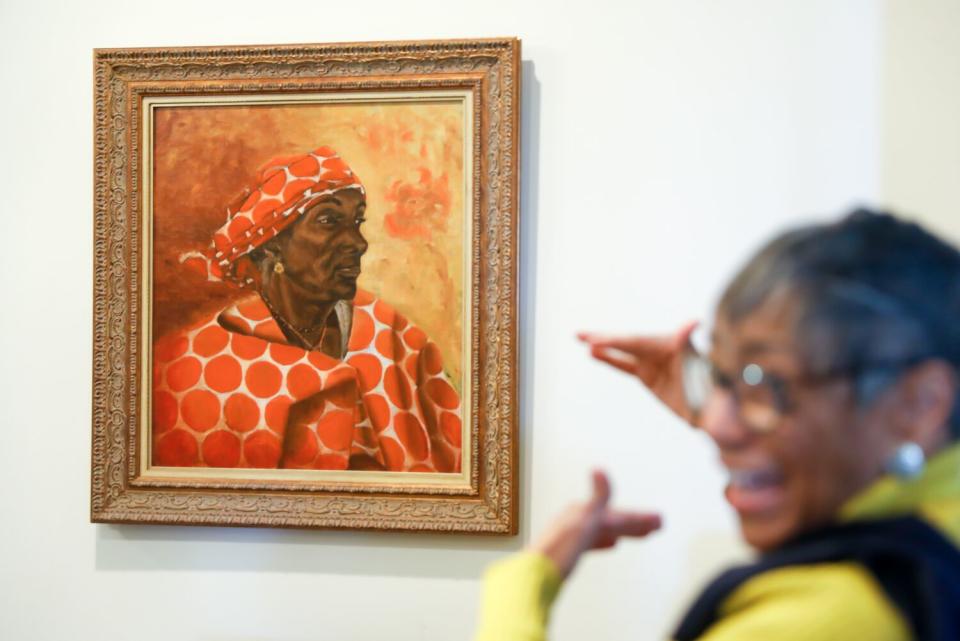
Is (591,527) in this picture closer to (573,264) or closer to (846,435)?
(846,435)

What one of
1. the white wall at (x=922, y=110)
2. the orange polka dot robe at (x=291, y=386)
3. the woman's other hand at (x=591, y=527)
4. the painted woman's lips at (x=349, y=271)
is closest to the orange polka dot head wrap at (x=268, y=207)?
the orange polka dot robe at (x=291, y=386)

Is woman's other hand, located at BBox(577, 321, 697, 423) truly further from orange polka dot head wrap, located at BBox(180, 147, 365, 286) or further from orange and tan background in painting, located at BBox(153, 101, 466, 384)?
orange polka dot head wrap, located at BBox(180, 147, 365, 286)

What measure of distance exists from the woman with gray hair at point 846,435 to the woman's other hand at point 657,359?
0.26m

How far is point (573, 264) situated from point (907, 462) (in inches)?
51.7

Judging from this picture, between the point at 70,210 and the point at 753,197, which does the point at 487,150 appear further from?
the point at 70,210

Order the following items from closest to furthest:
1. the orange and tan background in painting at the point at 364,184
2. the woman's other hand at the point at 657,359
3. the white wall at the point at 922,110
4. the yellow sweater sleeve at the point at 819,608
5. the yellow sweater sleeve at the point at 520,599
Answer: the yellow sweater sleeve at the point at 819,608 < the yellow sweater sleeve at the point at 520,599 < the woman's other hand at the point at 657,359 < the white wall at the point at 922,110 < the orange and tan background in painting at the point at 364,184

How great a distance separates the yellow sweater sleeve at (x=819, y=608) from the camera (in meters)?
0.57

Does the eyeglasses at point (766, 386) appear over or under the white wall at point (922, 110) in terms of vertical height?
under

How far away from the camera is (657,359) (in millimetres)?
929

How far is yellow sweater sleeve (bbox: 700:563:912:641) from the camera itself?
0.57 meters

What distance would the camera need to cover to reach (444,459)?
73.8 inches

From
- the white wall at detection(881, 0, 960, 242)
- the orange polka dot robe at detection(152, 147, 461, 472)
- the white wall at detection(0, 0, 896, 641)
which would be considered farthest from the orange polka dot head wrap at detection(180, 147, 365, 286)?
the white wall at detection(881, 0, 960, 242)

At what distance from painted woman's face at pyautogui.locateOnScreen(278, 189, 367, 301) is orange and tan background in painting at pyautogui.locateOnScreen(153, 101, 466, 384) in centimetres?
3

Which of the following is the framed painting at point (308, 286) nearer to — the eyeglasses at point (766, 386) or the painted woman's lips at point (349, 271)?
the painted woman's lips at point (349, 271)
